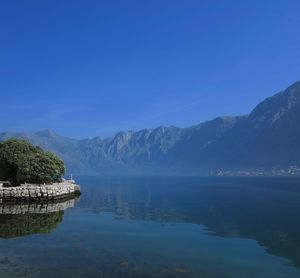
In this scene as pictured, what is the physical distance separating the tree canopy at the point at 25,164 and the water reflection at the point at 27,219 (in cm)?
1246

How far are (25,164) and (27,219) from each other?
32611 mm

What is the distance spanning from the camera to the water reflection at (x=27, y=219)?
138ft

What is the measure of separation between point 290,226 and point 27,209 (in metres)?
37.0

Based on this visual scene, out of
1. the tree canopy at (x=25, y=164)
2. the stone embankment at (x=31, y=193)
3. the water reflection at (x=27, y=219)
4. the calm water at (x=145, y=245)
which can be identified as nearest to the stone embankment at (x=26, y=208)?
the water reflection at (x=27, y=219)

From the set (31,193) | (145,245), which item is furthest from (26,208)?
(145,245)

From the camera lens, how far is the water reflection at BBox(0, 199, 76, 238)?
1661 inches

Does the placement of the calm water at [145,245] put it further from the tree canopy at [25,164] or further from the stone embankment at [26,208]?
the tree canopy at [25,164]

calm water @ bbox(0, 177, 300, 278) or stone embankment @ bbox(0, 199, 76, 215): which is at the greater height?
stone embankment @ bbox(0, 199, 76, 215)

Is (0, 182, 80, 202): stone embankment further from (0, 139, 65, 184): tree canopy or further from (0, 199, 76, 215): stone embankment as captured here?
(0, 139, 65, 184): tree canopy

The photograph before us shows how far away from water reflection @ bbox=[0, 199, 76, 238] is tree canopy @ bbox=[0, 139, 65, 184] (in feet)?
40.9

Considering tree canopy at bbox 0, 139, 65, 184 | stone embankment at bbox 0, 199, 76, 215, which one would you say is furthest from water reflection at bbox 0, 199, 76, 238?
tree canopy at bbox 0, 139, 65, 184

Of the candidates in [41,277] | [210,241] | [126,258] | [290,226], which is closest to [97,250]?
[126,258]

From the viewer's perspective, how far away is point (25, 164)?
81688 mm

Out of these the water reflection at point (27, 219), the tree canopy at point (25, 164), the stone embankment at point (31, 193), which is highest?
the tree canopy at point (25, 164)
